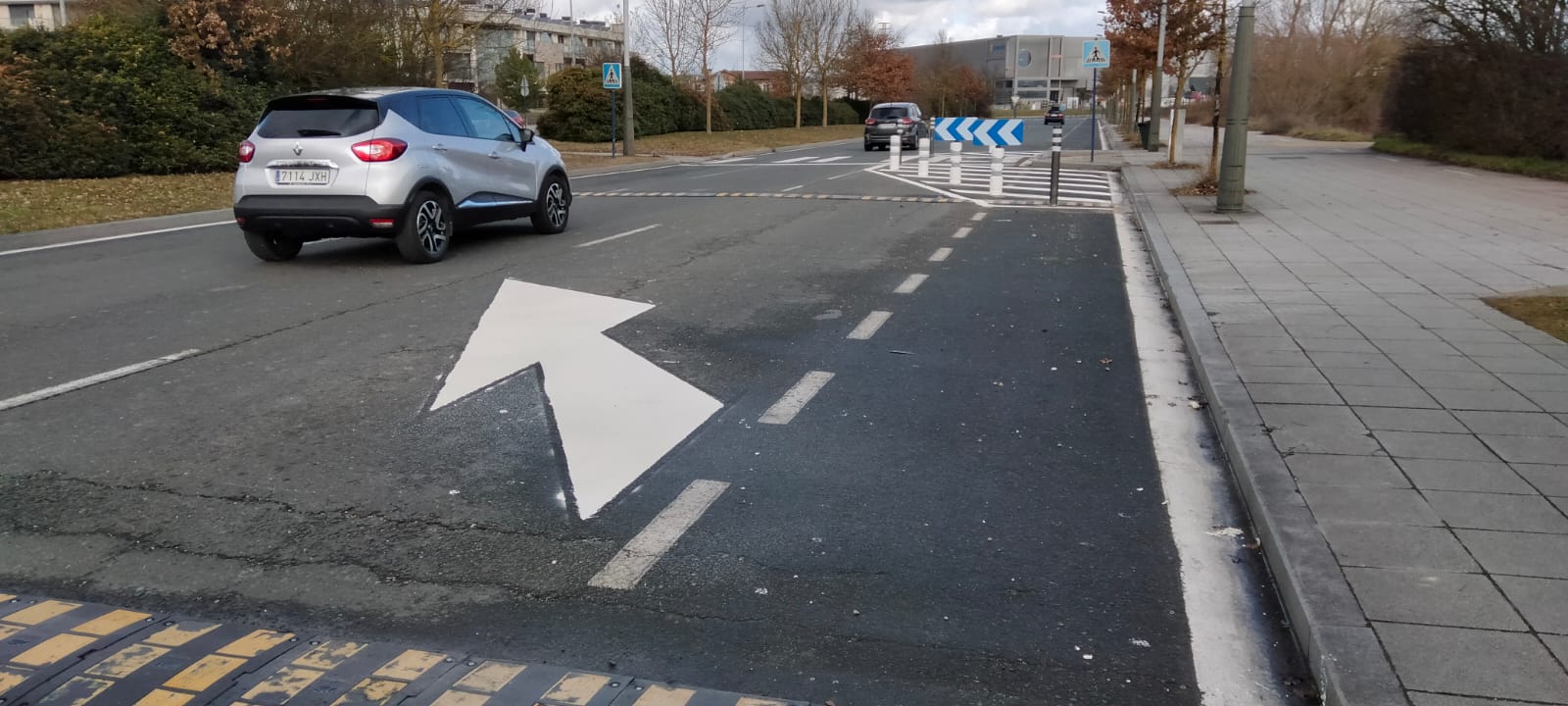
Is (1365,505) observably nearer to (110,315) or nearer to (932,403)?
(932,403)

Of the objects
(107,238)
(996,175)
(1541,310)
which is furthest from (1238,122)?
(107,238)

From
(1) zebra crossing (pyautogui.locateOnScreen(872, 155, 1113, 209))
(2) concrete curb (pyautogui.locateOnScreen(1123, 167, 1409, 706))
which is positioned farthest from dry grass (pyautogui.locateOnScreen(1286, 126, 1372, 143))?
(2) concrete curb (pyautogui.locateOnScreen(1123, 167, 1409, 706))

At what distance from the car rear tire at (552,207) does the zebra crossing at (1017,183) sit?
7.30m

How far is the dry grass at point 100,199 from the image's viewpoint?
45.7ft

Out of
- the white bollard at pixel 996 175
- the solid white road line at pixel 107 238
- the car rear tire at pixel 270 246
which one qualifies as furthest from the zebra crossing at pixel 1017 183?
the solid white road line at pixel 107 238

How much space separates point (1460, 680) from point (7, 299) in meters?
9.72

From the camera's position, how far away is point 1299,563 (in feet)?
12.4

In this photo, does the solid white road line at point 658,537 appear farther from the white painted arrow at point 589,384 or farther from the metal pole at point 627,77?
the metal pole at point 627,77

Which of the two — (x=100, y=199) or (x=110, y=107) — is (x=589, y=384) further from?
(x=110, y=107)

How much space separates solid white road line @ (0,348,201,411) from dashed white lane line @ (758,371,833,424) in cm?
366

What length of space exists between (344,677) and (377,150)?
25.5 feet

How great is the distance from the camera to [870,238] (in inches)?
515

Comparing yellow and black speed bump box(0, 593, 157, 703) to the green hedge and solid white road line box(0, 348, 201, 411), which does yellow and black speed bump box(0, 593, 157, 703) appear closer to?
solid white road line box(0, 348, 201, 411)

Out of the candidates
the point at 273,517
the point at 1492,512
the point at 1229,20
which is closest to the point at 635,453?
the point at 273,517
